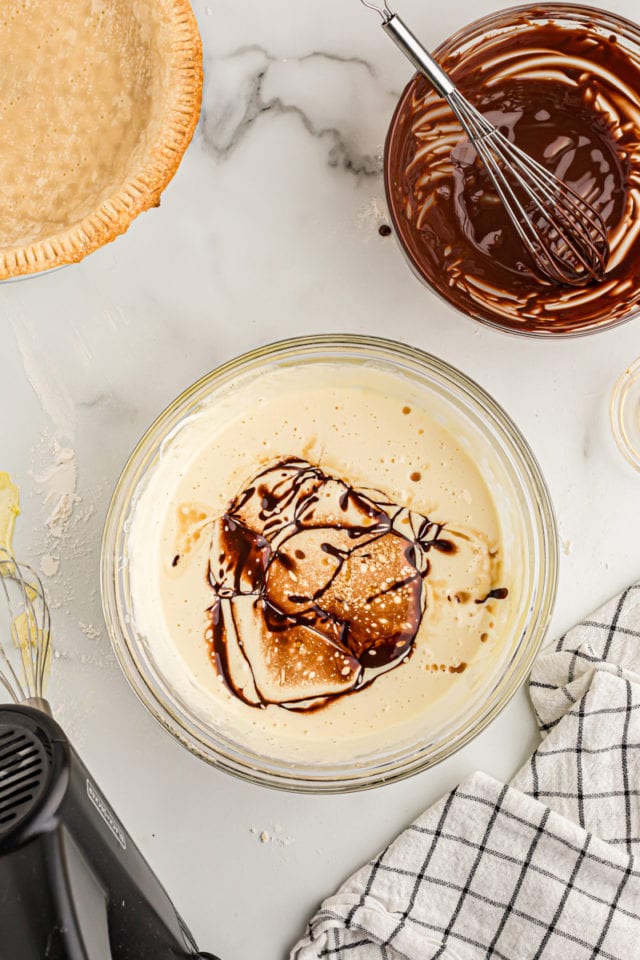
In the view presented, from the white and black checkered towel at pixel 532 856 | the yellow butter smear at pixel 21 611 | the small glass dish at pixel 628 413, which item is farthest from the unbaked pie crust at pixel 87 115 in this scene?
the white and black checkered towel at pixel 532 856

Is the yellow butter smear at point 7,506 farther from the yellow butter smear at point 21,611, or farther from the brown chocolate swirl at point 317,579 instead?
the brown chocolate swirl at point 317,579

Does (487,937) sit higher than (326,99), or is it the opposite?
(326,99)

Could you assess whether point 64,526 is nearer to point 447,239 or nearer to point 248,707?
point 248,707

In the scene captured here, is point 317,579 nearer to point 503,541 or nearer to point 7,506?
point 503,541

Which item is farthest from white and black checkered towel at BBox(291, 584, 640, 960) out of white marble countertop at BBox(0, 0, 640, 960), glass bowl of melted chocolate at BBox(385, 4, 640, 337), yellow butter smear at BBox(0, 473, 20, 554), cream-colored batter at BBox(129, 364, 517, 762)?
yellow butter smear at BBox(0, 473, 20, 554)

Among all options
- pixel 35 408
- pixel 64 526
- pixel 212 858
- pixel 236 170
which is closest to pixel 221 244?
pixel 236 170

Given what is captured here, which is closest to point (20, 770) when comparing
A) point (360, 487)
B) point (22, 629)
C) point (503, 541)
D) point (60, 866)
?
point (60, 866)
